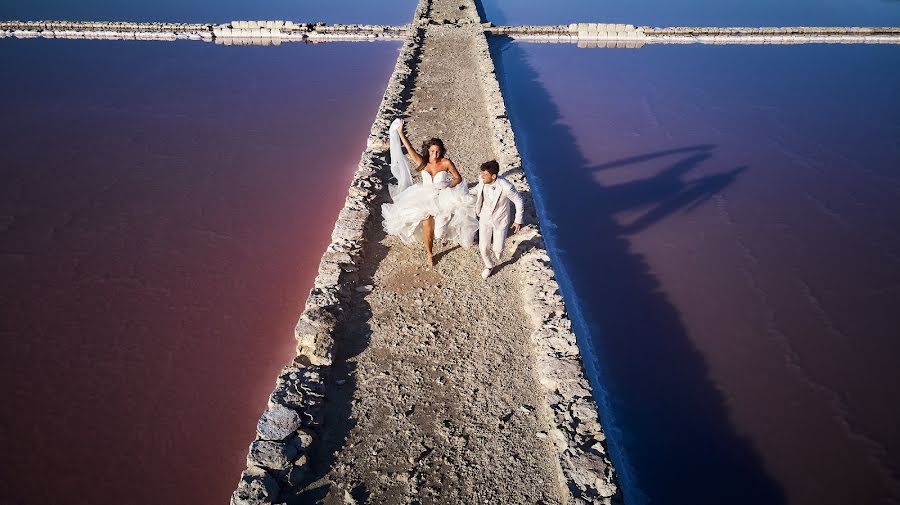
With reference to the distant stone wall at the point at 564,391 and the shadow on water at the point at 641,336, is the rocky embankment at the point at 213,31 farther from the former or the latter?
the distant stone wall at the point at 564,391

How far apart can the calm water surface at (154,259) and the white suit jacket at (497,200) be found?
2.27 metres

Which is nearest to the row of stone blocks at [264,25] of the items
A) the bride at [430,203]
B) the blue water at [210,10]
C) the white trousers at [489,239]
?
the blue water at [210,10]

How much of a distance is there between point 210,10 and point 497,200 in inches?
682

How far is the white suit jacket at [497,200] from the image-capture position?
470 cm

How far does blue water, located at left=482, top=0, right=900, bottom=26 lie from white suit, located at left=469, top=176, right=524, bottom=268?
14.3 meters

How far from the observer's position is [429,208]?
5.19 metres

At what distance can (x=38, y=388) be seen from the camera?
188 inches

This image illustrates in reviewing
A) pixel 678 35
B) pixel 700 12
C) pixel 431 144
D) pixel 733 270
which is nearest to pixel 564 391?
pixel 431 144

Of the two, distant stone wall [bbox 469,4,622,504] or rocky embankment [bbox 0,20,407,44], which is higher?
rocky embankment [bbox 0,20,407,44]

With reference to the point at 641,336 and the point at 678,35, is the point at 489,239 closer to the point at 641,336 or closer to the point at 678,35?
the point at 641,336

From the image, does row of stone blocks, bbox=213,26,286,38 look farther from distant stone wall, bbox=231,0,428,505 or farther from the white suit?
the white suit

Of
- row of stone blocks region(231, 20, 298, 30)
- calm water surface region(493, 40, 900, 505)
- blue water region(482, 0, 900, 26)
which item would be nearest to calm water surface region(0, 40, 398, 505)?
calm water surface region(493, 40, 900, 505)

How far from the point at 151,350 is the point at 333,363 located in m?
2.06

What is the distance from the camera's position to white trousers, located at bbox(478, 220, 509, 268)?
4977 millimetres
